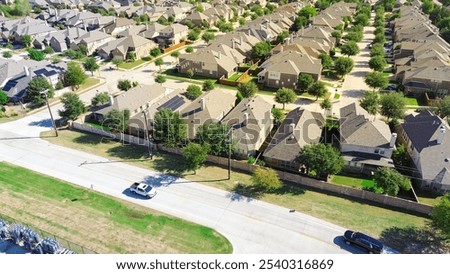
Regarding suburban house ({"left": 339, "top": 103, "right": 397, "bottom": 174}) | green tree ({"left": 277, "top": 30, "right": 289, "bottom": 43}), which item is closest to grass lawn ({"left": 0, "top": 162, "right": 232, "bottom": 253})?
suburban house ({"left": 339, "top": 103, "right": 397, "bottom": 174})

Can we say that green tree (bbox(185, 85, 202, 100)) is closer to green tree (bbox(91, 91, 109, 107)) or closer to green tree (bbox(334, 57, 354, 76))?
green tree (bbox(91, 91, 109, 107))

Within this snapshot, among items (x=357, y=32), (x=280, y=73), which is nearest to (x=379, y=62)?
(x=280, y=73)

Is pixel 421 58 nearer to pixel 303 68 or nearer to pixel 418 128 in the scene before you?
pixel 303 68

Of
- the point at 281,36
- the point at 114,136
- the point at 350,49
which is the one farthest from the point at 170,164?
the point at 281,36

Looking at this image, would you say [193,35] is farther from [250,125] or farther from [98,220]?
[98,220]

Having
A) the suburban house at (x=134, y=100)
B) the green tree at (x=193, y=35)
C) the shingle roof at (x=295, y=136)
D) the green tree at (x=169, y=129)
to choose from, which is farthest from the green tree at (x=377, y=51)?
the green tree at (x=169, y=129)

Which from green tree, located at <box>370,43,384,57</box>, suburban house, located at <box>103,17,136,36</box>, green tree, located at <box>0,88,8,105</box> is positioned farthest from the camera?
suburban house, located at <box>103,17,136,36</box>
